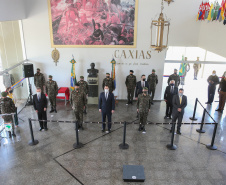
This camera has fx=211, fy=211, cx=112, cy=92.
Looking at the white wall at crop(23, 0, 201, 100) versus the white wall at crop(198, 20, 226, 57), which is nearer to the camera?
the white wall at crop(198, 20, 226, 57)

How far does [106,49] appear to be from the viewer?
908cm

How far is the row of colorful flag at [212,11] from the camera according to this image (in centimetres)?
732

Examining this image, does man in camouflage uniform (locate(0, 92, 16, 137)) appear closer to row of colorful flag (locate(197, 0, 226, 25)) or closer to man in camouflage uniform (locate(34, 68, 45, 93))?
man in camouflage uniform (locate(34, 68, 45, 93))

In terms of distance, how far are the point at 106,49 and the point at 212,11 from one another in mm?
4348

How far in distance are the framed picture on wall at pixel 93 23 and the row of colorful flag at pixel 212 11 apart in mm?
2615

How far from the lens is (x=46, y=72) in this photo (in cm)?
939

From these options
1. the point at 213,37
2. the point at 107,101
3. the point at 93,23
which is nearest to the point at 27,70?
the point at 93,23

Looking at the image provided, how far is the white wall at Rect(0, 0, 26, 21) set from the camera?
22.0 feet

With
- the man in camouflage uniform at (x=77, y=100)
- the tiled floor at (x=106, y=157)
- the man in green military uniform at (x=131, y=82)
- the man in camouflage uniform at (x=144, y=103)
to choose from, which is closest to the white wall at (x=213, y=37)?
the tiled floor at (x=106, y=157)

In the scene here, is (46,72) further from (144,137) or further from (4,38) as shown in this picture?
(144,137)

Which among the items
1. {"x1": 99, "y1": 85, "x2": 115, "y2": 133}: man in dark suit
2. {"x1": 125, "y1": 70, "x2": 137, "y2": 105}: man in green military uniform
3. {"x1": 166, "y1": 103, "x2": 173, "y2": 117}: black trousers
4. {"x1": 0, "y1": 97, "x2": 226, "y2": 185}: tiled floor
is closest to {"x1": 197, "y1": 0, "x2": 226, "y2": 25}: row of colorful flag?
{"x1": 166, "y1": 103, "x2": 173, "y2": 117}: black trousers

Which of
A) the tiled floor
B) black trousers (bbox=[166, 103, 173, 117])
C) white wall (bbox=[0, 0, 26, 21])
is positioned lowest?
the tiled floor

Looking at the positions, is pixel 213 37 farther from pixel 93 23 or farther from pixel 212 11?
pixel 93 23

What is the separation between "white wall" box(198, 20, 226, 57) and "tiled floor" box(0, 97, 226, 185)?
9.42ft
